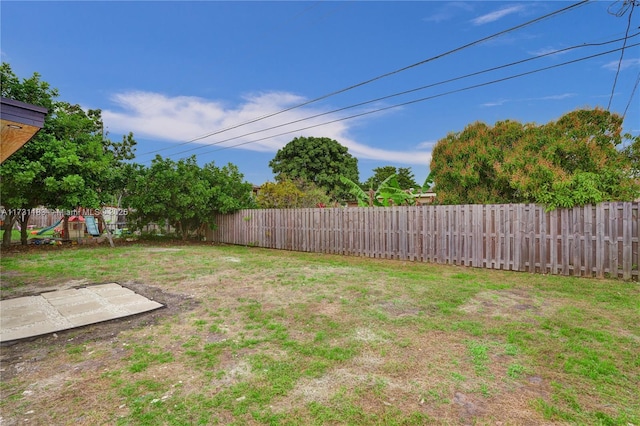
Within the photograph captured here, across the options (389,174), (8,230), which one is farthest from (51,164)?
(389,174)

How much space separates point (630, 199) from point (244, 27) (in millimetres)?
14390

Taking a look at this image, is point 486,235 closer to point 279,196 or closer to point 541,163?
point 541,163

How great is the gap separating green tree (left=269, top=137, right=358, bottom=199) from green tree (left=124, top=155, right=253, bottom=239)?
1509 centimetres

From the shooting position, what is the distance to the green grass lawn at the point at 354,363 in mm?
2098

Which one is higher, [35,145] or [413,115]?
[413,115]

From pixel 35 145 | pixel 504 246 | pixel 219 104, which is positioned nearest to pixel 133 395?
pixel 504 246

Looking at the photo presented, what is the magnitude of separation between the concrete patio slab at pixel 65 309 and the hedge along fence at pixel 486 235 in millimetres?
6763

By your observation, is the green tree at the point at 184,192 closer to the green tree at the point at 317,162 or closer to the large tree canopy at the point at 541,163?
the large tree canopy at the point at 541,163

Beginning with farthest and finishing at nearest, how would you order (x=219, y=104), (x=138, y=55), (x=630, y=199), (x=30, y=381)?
1. (x=219, y=104)
2. (x=138, y=55)
3. (x=630, y=199)
4. (x=30, y=381)

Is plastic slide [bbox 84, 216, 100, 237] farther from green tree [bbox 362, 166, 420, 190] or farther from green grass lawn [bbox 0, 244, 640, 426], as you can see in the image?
green tree [bbox 362, 166, 420, 190]

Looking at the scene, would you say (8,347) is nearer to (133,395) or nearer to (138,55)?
(133,395)

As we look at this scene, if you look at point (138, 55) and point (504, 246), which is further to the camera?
point (138, 55)

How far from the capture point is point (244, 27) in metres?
13.3

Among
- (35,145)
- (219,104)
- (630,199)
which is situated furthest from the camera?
(219,104)
